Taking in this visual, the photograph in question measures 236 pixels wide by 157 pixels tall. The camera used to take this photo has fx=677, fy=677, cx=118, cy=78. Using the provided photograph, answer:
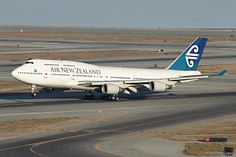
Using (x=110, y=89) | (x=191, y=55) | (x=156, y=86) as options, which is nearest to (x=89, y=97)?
(x=110, y=89)

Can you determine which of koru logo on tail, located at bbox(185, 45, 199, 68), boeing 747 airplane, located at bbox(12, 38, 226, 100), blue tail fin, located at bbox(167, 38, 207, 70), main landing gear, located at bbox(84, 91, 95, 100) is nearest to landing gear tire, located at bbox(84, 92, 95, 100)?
main landing gear, located at bbox(84, 91, 95, 100)

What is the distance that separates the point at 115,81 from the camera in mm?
73812

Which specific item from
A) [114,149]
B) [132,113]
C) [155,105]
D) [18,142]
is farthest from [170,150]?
[155,105]

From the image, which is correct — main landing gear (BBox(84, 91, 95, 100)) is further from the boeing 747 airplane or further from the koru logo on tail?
the koru logo on tail

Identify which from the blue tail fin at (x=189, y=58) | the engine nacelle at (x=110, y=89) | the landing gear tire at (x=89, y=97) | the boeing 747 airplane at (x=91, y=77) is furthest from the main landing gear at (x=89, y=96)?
the blue tail fin at (x=189, y=58)

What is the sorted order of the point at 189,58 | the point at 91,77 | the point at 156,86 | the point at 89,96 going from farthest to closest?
the point at 189,58 < the point at 89,96 < the point at 91,77 < the point at 156,86

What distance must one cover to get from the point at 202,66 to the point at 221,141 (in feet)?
247

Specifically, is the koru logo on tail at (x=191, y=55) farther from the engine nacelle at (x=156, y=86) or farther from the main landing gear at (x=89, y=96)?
the main landing gear at (x=89, y=96)

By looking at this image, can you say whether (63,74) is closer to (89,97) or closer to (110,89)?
(89,97)

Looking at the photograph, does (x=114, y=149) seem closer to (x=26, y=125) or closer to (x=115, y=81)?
(x=26, y=125)

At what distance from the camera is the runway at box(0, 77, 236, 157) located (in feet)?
142

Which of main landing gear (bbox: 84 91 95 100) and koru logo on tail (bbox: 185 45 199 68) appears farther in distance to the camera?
koru logo on tail (bbox: 185 45 199 68)

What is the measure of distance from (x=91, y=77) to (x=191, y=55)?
13.2m

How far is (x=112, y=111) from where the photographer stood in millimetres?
64312
